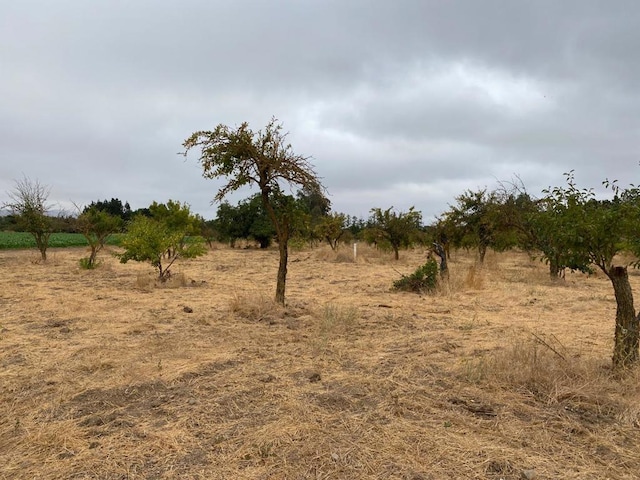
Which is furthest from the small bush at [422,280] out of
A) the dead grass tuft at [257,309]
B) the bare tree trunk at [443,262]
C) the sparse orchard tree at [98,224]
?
the sparse orchard tree at [98,224]

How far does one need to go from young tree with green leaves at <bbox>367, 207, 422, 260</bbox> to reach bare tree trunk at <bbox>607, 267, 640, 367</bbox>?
1891 centimetres

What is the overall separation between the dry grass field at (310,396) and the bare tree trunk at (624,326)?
8.9 inches

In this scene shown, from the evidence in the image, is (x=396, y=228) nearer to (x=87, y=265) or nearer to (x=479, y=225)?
(x=479, y=225)

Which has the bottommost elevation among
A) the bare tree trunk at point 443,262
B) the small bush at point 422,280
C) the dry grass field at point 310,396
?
the dry grass field at point 310,396

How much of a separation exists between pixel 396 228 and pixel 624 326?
19.2m

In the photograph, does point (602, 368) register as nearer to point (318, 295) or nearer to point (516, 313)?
point (516, 313)

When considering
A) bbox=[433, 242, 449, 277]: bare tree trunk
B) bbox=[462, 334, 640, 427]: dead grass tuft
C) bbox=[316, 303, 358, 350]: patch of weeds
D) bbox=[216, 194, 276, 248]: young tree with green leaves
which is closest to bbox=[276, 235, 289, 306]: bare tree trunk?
bbox=[316, 303, 358, 350]: patch of weeds

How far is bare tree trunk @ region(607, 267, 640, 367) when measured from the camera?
14.2ft

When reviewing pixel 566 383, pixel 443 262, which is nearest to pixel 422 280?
pixel 443 262

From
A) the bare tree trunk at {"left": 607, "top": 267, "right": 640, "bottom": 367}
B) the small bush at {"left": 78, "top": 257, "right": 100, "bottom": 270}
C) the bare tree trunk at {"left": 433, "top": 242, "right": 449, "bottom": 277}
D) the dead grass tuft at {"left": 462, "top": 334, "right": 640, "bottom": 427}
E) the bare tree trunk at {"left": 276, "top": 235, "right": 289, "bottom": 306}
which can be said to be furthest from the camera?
the small bush at {"left": 78, "top": 257, "right": 100, "bottom": 270}

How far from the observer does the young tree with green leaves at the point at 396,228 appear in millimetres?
23438

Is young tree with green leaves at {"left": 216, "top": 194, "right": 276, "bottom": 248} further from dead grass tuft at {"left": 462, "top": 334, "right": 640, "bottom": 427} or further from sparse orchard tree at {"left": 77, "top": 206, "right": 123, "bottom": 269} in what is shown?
dead grass tuft at {"left": 462, "top": 334, "right": 640, "bottom": 427}

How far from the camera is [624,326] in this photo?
446 cm

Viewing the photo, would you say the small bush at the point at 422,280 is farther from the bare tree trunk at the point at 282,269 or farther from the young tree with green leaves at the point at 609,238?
the young tree with green leaves at the point at 609,238
